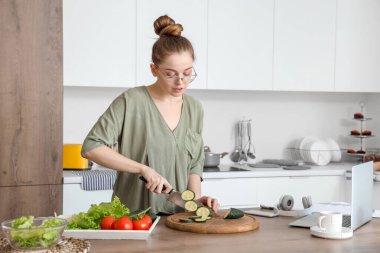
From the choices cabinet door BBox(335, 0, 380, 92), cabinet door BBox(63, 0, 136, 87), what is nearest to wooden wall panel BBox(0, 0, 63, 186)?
cabinet door BBox(63, 0, 136, 87)

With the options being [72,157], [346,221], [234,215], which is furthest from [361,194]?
[72,157]

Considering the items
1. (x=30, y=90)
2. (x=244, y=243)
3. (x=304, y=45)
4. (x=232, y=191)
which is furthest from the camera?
(x=304, y=45)

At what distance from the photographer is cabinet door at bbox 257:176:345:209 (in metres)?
4.39

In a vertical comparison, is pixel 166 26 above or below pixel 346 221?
above

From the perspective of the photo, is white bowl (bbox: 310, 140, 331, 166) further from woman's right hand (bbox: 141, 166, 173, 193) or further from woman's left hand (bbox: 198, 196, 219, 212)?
woman's right hand (bbox: 141, 166, 173, 193)

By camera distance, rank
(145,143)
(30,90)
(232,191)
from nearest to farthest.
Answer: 1. (145,143)
2. (30,90)
3. (232,191)

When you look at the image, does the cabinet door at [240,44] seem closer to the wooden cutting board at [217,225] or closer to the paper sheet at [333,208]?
the paper sheet at [333,208]

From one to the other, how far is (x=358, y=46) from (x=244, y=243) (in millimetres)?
3315

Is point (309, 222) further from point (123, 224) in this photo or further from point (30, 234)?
point (30, 234)

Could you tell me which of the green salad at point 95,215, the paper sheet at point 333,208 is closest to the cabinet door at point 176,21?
the paper sheet at point 333,208

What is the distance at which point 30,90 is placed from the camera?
3.54 metres

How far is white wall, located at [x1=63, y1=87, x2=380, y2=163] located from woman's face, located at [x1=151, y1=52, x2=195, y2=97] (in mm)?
2093

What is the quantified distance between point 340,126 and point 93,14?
96.9 inches

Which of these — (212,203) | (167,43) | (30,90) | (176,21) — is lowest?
(212,203)
